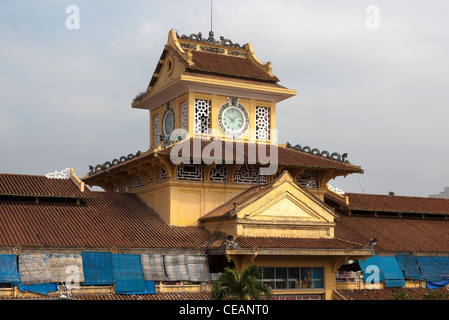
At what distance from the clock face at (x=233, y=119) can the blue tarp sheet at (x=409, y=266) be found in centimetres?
1059

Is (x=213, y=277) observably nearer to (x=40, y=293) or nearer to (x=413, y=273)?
(x=40, y=293)

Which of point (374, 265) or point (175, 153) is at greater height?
point (175, 153)

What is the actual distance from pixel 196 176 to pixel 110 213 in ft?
15.0

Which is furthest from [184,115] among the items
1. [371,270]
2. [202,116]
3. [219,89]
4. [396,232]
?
[396,232]

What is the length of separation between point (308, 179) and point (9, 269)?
16973mm

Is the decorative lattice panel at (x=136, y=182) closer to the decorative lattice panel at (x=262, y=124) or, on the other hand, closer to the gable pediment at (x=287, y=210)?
the decorative lattice panel at (x=262, y=124)

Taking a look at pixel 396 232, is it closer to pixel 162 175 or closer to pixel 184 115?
pixel 184 115

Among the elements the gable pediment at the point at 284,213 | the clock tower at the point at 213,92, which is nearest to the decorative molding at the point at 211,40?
the clock tower at the point at 213,92

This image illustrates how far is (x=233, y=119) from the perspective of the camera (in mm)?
37719

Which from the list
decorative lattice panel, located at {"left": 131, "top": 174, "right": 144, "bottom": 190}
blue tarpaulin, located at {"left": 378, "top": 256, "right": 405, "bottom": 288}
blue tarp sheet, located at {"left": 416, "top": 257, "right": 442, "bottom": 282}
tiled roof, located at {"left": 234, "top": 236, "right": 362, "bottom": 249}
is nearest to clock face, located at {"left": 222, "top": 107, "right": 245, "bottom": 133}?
decorative lattice panel, located at {"left": 131, "top": 174, "right": 144, "bottom": 190}

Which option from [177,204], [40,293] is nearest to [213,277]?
[177,204]

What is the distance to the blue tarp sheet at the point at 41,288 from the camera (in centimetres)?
2680

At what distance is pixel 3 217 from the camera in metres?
29.6

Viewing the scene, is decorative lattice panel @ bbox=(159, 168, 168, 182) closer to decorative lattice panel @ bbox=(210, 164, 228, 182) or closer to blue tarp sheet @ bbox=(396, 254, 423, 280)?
decorative lattice panel @ bbox=(210, 164, 228, 182)
